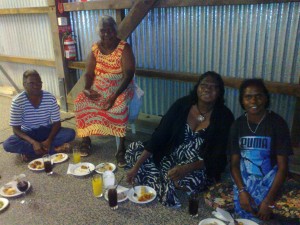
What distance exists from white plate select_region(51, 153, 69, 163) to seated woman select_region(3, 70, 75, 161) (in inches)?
3.8

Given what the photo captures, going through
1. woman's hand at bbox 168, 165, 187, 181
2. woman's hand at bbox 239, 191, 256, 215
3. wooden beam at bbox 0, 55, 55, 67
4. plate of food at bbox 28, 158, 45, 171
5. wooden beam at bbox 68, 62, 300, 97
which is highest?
wooden beam at bbox 0, 55, 55, 67

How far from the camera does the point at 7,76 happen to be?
19.1ft

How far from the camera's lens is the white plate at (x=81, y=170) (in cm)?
277

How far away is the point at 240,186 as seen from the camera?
211cm

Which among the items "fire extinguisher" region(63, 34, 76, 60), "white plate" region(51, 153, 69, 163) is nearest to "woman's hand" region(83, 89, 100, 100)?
"white plate" region(51, 153, 69, 163)

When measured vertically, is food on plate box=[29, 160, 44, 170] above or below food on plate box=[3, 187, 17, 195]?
above

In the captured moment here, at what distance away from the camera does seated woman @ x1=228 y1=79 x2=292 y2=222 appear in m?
2.03

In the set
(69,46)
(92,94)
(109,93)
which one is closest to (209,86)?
(109,93)

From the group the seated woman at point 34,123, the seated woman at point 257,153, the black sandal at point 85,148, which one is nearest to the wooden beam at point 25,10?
the seated woman at point 34,123

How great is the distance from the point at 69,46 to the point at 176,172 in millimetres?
2855

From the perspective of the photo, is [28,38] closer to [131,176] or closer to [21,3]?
[21,3]

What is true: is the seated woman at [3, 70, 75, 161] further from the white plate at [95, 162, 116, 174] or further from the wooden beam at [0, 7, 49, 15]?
the wooden beam at [0, 7, 49, 15]

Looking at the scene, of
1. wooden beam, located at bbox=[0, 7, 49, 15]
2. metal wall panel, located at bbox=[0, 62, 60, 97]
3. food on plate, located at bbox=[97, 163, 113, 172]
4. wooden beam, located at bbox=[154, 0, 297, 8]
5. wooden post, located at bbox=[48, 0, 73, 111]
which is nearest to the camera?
wooden beam, located at bbox=[154, 0, 297, 8]

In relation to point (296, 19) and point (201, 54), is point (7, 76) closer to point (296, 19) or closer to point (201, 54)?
point (201, 54)
